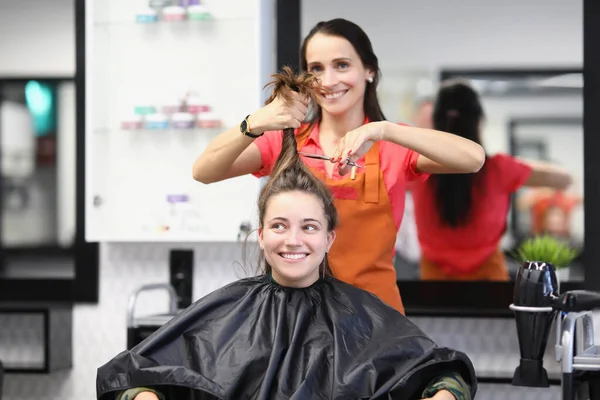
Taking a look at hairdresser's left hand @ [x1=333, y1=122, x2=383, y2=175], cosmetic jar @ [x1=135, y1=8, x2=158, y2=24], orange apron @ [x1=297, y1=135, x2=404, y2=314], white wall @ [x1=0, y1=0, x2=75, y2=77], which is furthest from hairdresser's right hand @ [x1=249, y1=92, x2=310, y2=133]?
white wall @ [x1=0, y1=0, x2=75, y2=77]

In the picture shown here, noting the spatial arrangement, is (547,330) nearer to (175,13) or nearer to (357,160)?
(357,160)

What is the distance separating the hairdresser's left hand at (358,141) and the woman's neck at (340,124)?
1.04ft

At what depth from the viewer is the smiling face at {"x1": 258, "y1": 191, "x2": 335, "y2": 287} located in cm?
222

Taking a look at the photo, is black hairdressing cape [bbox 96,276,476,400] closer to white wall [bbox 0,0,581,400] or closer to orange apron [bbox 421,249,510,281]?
orange apron [bbox 421,249,510,281]

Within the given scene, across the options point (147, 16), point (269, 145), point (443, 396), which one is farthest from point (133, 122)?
point (443, 396)

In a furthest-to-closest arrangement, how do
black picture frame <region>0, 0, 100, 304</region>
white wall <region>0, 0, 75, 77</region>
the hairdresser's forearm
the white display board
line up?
white wall <region>0, 0, 75, 77</region> < black picture frame <region>0, 0, 100, 304</region> < the white display board < the hairdresser's forearm

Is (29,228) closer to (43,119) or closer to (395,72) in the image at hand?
(43,119)

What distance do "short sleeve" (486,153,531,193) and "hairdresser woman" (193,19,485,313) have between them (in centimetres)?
115

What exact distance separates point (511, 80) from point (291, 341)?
6.60 feet

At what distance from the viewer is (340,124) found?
2.63 m

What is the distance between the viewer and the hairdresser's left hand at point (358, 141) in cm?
226

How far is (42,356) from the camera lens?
13.9 ft

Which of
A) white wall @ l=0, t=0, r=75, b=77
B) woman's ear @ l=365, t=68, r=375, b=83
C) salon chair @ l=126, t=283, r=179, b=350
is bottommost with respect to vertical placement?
salon chair @ l=126, t=283, r=179, b=350

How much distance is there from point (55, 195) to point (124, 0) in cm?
105
